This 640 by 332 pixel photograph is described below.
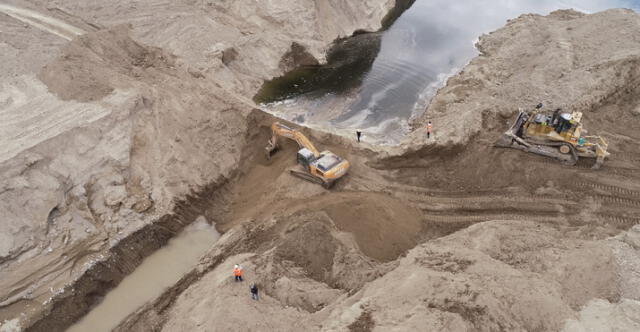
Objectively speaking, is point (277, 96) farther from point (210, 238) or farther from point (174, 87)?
point (210, 238)

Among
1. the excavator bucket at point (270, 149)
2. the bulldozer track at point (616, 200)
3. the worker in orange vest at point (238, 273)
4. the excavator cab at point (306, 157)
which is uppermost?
the bulldozer track at point (616, 200)

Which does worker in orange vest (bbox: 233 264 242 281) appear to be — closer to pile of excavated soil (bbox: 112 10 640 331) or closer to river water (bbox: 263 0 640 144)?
pile of excavated soil (bbox: 112 10 640 331)

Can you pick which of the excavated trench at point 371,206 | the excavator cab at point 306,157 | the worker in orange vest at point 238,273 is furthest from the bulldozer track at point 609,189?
the worker in orange vest at point 238,273

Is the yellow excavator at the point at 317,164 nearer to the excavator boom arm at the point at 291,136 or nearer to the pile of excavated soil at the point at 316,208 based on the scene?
the excavator boom arm at the point at 291,136

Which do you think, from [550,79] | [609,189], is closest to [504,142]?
[609,189]

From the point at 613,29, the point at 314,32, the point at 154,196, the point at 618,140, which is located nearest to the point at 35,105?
the point at 154,196

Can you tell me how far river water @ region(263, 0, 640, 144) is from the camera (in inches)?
793

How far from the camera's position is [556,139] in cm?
1437

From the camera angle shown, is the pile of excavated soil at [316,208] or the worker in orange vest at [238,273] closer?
the pile of excavated soil at [316,208]

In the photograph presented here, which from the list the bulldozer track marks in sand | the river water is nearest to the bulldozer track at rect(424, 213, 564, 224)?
the river water

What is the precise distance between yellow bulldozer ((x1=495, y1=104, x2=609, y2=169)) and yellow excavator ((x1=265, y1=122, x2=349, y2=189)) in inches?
244

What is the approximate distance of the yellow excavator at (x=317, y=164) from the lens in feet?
47.2

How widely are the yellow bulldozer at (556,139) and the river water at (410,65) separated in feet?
17.5

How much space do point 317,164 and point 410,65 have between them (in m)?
13.1
